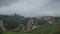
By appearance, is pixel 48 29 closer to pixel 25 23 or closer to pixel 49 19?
pixel 49 19

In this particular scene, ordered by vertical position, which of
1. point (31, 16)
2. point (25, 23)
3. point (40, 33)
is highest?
point (31, 16)

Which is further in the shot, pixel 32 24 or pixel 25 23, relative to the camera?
pixel 25 23

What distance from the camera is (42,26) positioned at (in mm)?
2986

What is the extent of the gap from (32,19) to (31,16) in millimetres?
94

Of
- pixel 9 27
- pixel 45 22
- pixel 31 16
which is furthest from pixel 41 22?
pixel 9 27

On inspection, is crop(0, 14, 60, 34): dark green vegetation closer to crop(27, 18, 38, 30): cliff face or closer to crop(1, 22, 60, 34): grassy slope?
crop(1, 22, 60, 34): grassy slope

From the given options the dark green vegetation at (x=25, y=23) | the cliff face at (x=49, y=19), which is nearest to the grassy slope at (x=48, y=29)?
the dark green vegetation at (x=25, y=23)

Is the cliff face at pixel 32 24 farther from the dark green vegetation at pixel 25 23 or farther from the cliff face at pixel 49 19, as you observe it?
the cliff face at pixel 49 19

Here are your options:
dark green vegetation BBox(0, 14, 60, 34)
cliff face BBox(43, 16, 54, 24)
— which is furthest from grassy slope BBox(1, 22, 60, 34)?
cliff face BBox(43, 16, 54, 24)

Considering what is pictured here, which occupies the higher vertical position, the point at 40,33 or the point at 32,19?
the point at 32,19

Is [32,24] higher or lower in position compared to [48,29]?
higher

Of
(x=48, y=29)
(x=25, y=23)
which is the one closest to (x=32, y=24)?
(x=25, y=23)

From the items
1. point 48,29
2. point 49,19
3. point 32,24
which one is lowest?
point 48,29

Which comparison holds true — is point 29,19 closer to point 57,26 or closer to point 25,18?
point 25,18
